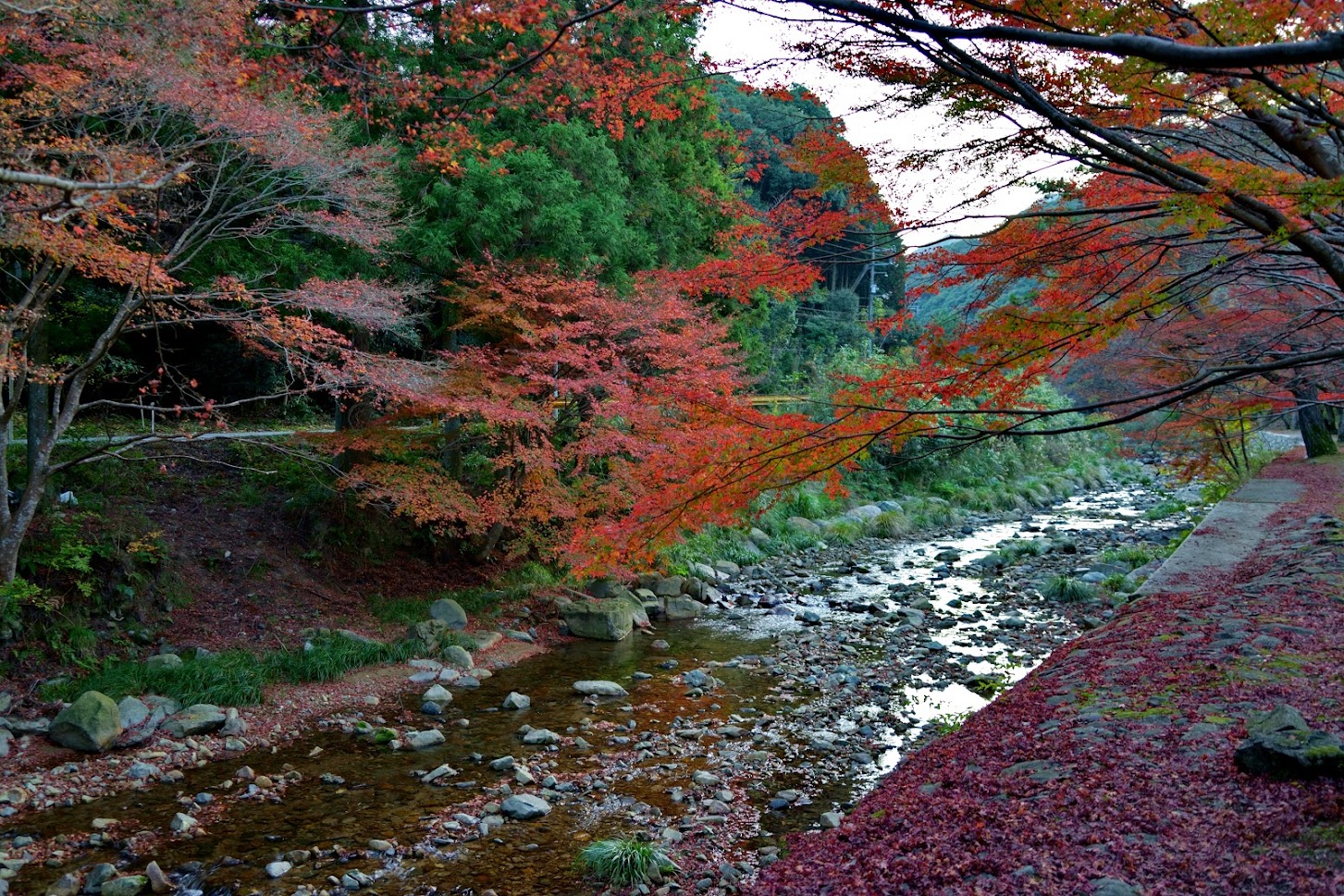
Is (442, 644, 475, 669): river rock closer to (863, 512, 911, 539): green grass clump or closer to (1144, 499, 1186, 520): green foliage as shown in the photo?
(863, 512, 911, 539): green grass clump

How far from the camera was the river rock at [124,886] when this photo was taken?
447 centimetres

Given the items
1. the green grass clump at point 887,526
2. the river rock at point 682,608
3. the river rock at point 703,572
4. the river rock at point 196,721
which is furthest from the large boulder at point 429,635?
the green grass clump at point 887,526

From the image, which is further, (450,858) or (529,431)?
(529,431)

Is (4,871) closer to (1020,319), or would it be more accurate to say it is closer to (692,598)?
(1020,319)

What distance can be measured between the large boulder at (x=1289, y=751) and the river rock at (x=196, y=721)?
7.27m

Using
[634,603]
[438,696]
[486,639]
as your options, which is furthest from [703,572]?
[438,696]

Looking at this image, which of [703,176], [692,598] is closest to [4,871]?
[692,598]

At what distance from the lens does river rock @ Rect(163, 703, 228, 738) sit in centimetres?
668

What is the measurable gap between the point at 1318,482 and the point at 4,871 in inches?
671

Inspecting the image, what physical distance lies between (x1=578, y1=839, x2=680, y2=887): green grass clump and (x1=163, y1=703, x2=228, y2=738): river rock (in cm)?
393

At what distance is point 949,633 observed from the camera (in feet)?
32.4

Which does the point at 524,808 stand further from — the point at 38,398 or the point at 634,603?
the point at 38,398

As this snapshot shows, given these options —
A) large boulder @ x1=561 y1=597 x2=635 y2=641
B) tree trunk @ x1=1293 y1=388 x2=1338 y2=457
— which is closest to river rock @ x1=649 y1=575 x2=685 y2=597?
large boulder @ x1=561 y1=597 x2=635 y2=641

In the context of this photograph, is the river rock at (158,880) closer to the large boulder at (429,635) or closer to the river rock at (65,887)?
the river rock at (65,887)
